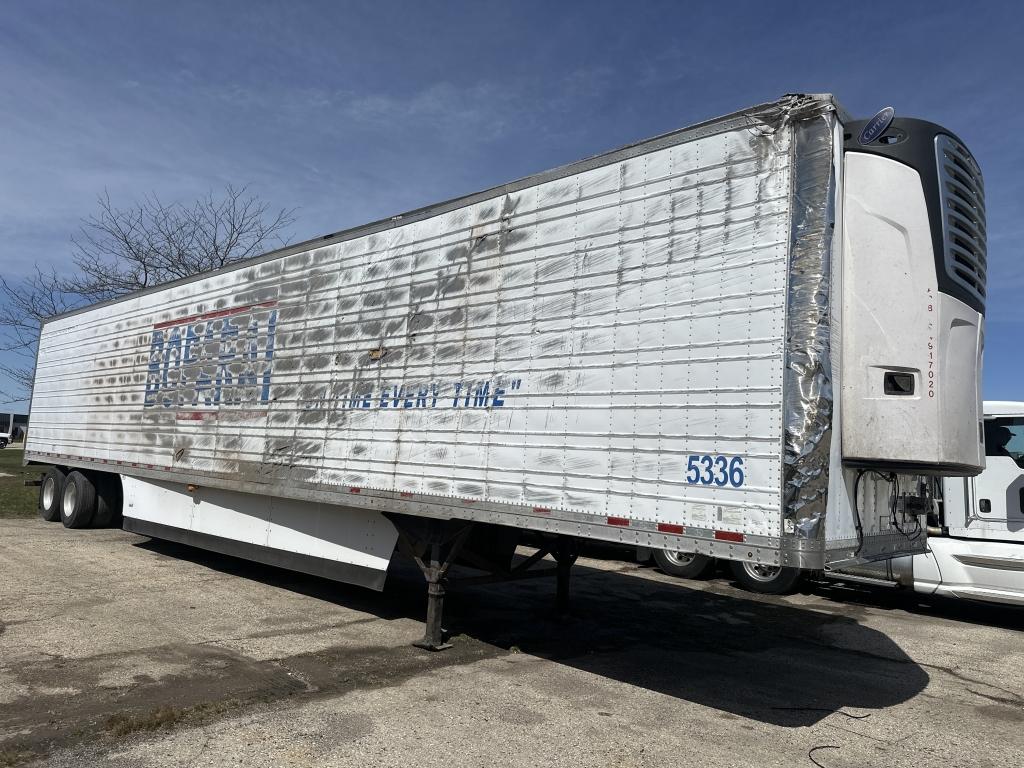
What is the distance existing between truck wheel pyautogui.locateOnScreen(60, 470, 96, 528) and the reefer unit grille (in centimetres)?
1351

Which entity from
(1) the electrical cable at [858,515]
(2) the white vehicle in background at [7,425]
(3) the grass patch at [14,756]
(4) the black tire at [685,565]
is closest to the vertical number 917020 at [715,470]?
(1) the electrical cable at [858,515]

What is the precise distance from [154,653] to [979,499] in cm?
915

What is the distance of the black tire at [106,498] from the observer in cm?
1365

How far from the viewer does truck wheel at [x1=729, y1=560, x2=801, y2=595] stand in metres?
10.4

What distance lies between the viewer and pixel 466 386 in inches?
Answer: 262

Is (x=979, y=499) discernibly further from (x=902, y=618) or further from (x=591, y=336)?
(x=591, y=336)

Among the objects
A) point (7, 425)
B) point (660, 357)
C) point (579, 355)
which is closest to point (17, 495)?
point (579, 355)

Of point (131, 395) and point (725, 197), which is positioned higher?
point (725, 197)

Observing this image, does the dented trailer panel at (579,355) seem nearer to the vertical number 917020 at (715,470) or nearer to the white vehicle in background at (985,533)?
the vertical number 917020 at (715,470)

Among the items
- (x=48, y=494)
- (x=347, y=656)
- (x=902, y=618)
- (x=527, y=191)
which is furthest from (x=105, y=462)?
(x=902, y=618)

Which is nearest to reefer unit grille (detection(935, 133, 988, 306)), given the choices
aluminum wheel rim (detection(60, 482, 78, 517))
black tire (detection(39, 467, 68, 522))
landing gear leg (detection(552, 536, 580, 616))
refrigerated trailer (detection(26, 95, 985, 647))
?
refrigerated trailer (detection(26, 95, 985, 647))

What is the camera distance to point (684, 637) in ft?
26.2

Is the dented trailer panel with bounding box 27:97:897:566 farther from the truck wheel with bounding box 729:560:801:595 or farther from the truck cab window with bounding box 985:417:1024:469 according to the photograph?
the truck cab window with bounding box 985:417:1024:469

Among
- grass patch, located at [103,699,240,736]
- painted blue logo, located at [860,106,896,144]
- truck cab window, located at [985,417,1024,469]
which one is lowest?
grass patch, located at [103,699,240,736]
